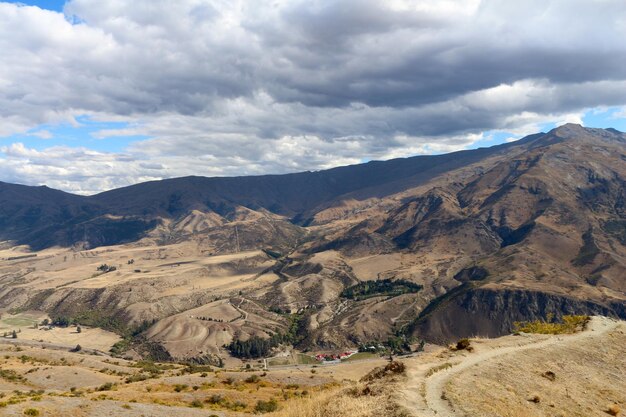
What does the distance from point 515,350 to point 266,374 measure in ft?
150

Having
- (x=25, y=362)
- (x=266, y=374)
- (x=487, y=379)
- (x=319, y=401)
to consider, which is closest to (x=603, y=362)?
(x=487, y=379)

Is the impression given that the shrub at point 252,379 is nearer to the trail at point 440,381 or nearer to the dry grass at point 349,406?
the trail at point 440,381

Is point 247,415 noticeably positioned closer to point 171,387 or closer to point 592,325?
point 171,387

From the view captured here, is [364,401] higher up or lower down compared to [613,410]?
higher up

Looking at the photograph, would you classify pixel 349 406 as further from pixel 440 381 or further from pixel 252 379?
pixel 252 379

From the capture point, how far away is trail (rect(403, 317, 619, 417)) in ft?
104

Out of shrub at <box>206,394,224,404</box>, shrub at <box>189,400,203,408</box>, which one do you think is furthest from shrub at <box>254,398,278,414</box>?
shrub at <box>189,400,203,408</box>

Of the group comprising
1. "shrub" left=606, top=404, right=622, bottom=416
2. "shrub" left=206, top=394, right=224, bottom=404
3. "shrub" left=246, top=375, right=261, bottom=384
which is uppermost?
"shrub" left=606, top=404, right=622, bottom=416

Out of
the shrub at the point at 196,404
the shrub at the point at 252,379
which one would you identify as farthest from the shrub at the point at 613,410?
the shrub at the point at 252,379

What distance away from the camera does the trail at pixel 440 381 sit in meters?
31.7

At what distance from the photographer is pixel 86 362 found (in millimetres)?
121250

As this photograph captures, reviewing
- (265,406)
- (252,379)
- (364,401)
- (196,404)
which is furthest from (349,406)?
(252,379)

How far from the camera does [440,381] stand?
1511 inches

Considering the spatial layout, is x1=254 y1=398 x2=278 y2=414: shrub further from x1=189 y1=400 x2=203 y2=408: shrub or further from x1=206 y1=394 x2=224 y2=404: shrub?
x1=189 y1=400 x2=203 y2=408: shrub
